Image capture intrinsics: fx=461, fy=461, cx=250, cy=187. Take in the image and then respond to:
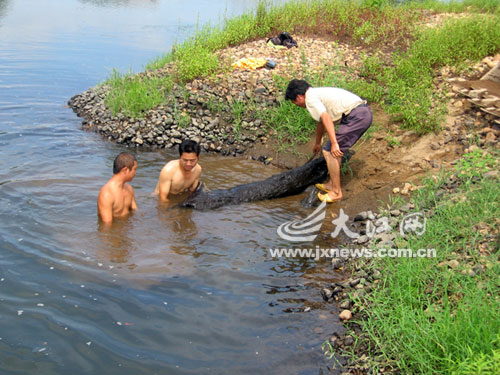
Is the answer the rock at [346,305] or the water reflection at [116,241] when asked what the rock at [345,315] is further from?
the water reflection at [116,241]

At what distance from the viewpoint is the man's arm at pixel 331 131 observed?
254 inches

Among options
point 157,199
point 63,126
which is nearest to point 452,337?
point 157,199

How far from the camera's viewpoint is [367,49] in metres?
10.9

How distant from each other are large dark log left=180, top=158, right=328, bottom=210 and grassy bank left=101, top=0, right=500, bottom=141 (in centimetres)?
154

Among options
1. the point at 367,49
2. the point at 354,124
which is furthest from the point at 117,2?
the point at 354,124

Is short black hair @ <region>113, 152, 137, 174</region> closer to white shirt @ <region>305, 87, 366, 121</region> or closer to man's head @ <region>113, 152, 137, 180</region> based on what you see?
man's head @ <region>113, 152, 137, 180</region>

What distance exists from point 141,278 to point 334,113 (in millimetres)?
3792

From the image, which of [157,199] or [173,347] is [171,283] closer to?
[173,347]

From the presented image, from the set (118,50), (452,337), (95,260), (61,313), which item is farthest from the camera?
(118,50)

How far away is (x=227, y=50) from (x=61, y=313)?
8528mm

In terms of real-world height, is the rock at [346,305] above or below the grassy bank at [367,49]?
below

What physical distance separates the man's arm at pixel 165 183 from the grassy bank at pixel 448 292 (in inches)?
129

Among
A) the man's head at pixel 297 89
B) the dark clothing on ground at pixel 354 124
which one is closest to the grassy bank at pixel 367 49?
the dark clothing on ground at pixel 354 124

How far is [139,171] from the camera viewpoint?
8.29 metres
